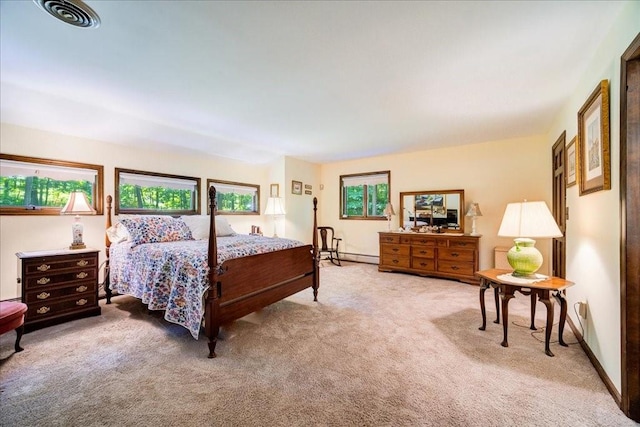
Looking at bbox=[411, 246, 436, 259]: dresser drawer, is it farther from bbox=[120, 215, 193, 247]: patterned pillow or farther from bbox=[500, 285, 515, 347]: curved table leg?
bbox=[120, 215, 193, 247]: patterned pillow

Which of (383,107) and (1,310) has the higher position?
(383,107)

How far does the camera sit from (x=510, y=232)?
222 centimetres

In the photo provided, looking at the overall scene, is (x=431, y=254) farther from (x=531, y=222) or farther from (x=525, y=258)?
(x=531, y=222)

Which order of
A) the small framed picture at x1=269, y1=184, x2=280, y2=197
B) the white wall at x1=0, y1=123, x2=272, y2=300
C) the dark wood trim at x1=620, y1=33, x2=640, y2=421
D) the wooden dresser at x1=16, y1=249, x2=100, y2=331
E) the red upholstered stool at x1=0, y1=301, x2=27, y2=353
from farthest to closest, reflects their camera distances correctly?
1. the small framed picture at x1=269, y1=184, x2=280, y2=197
2. the white wall at x1=0, y1=123, x2=272, y2=300
3. the wooden dresser at x1=16, y1=249, x2=100, y2=331
4. the red upholstered stool at x1=0, y1=301, x2=27, y2=353
5. the dark wood trim at x1=620, y1=33, x2=640, y2=421

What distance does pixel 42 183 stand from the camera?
3146mm

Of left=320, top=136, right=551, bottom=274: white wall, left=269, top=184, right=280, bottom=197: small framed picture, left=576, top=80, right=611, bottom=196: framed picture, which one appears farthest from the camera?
left=269, top=184, right=280, bottom=197: small framed picture

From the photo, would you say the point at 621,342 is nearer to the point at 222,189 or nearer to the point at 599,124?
the point at 599,124

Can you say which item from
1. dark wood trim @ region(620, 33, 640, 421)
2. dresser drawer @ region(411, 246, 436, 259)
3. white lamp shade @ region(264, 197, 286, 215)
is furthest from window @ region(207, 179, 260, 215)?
dark wood trim @ region(620, 33, 640, 421)

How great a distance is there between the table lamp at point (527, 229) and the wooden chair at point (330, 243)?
366 cm

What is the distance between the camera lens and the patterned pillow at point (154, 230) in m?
3.17

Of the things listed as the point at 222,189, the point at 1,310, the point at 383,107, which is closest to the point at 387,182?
the point at 383,107

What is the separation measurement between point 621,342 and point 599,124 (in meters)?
1.41

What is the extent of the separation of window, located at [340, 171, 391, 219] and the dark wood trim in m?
4.15

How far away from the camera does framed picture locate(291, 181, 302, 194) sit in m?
5.74
